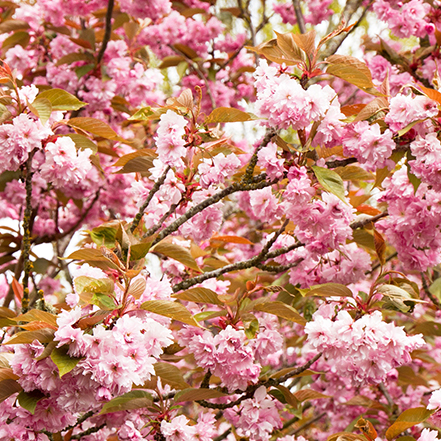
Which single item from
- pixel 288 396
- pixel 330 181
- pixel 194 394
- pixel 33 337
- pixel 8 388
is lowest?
pixel 288 396

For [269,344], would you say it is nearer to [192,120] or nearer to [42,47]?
[192,120]

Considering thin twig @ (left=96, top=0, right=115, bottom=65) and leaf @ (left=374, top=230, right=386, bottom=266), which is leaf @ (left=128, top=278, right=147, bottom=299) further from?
thin twig @ (left=96, top=0, right=115, bottom=65)

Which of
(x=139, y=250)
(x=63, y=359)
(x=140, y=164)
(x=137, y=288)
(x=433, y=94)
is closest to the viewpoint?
(x=63, y=359)

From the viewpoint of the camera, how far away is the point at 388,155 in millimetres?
1854

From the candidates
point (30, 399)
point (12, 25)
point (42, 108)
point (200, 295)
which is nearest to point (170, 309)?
point (200, 295)

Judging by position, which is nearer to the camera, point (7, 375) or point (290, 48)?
point (7, 375)

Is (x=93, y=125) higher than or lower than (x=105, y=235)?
higher

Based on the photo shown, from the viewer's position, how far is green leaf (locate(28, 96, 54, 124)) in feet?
5.72

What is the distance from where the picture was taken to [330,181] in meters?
1.77

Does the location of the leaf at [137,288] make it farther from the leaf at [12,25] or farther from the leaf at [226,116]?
the leaf at [12,25]

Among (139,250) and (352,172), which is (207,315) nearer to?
(139,250)

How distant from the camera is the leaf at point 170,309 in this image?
1479 mm

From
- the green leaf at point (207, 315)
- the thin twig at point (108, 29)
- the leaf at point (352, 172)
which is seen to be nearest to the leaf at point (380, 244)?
the leaf at point (352, 172)

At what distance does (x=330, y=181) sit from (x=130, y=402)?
1033mm
